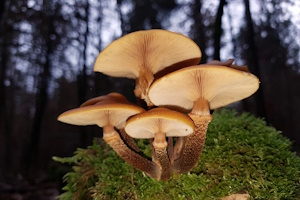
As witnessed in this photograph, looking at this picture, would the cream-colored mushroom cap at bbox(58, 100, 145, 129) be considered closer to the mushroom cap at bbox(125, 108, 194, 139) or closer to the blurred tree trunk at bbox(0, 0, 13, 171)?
the mushroom cap at bbox(125, 108, 194, 139)

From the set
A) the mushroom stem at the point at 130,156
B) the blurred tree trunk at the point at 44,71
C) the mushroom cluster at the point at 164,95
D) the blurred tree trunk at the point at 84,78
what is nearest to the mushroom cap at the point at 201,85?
the mushroom cluster at the point at 164,95

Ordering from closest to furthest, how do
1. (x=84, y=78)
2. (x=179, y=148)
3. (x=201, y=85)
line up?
1. (x=201, y=85)
2. (x=179, y=148)
3. (x=84, y=78)

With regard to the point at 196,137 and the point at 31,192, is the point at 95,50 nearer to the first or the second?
the point at 31,192

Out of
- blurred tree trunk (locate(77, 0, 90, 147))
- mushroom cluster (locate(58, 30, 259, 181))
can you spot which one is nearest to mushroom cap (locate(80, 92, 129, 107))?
mushroom cluster (locate(58, 30, 259, 181))

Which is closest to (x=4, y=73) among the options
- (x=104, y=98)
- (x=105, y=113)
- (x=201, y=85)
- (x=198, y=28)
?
(x=198, y=28)

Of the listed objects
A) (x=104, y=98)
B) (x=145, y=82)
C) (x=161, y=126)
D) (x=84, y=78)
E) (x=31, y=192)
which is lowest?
(x=31, y=192)

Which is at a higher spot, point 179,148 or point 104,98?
point 104,98
